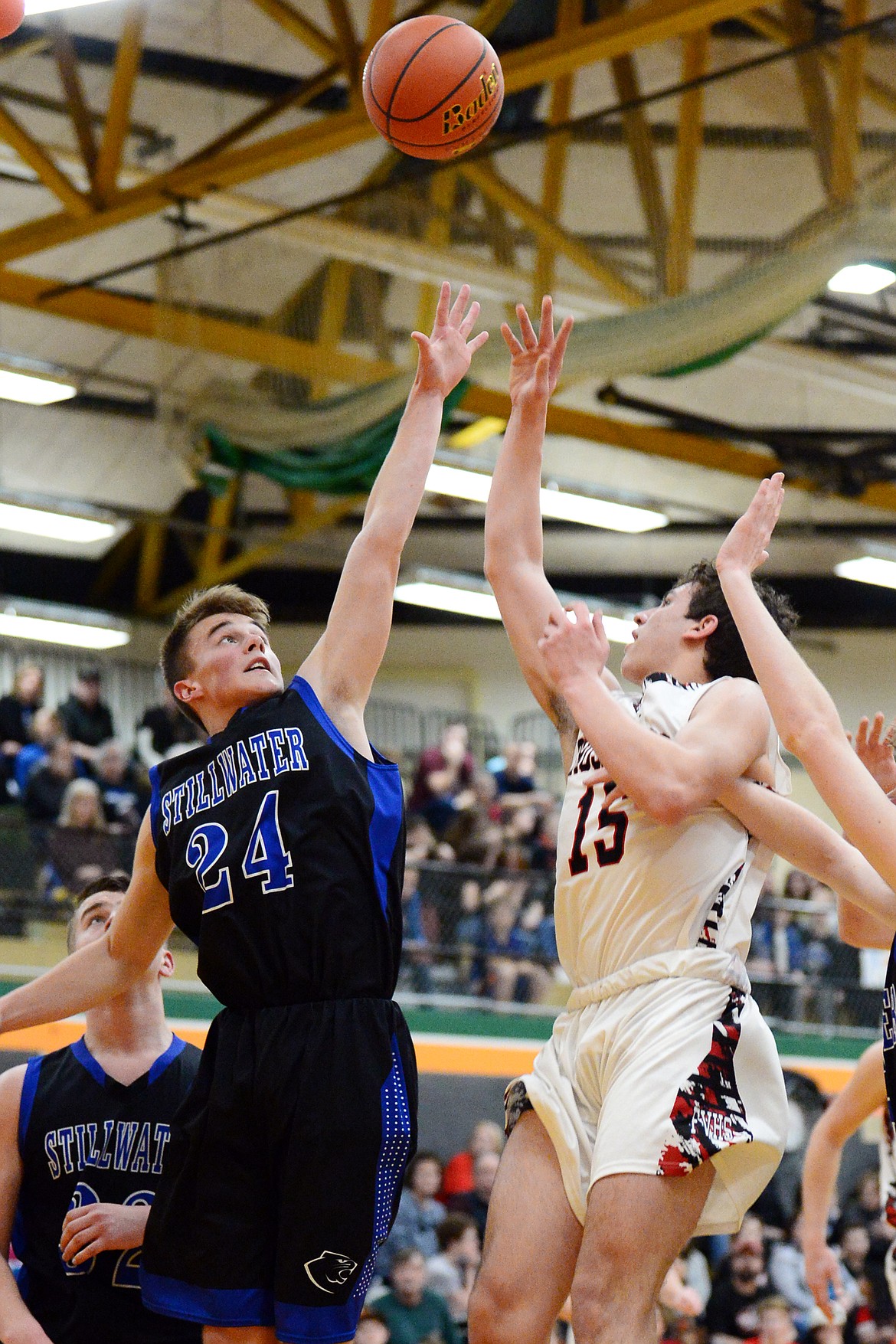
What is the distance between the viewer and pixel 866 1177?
14.2 m

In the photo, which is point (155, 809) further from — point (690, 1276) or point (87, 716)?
point (87, 716)

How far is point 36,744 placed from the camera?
16.0 m

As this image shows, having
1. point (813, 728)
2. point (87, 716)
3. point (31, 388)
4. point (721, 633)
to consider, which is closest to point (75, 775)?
point (87, 716)

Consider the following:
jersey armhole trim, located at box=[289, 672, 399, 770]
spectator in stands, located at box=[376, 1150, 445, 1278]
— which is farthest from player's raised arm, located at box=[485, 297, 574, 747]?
spectator in stands, located at box=[376, 1150, 445, 1278]

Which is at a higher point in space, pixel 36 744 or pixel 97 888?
pixel 36 744

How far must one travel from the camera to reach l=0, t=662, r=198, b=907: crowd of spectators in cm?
1393

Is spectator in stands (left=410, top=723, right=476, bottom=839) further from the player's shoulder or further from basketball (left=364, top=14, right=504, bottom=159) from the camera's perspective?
the player's shoulder

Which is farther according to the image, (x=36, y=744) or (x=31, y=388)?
(x=36, y=744)

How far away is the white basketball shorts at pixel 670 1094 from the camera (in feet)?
12.9

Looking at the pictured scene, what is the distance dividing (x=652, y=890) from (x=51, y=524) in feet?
50.4

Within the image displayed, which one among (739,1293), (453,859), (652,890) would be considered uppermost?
(453,859)

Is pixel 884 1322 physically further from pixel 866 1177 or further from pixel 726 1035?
pixel 726 1035

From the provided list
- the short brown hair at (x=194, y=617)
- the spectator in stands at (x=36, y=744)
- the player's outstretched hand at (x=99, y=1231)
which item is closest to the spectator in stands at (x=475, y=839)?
the spectator in stands at (x=36, y=744)

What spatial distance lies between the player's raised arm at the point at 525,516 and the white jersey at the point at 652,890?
430 mm
